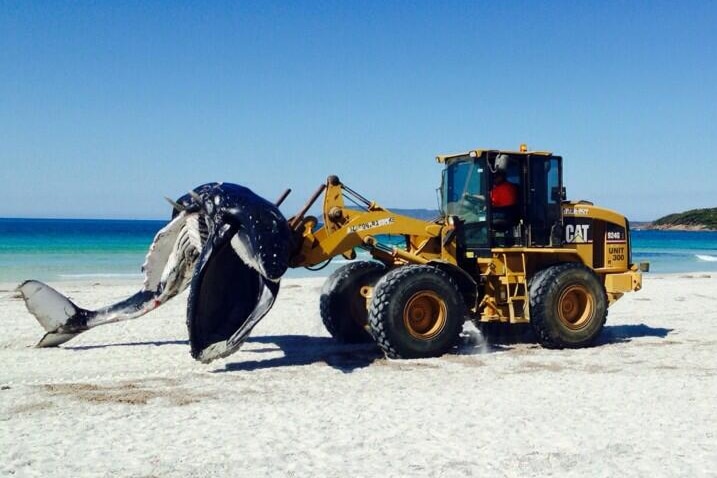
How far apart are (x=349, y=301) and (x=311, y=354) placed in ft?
3.38

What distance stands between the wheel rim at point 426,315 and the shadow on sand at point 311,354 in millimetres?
614

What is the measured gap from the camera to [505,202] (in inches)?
410

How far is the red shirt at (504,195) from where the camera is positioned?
10.3m

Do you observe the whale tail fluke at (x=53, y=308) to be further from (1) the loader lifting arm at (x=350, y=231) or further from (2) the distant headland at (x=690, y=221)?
(2) the distant headland at (x=690, y=221)

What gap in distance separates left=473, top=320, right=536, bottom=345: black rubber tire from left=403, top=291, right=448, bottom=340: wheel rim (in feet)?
5.26

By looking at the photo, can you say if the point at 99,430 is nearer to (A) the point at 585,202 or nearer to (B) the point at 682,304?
(A) the point at 585,202

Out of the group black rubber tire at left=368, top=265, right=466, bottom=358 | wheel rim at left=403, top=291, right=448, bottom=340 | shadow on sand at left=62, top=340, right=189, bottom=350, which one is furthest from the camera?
shadow on sand at left=62, top=340, right=189, bottom=350

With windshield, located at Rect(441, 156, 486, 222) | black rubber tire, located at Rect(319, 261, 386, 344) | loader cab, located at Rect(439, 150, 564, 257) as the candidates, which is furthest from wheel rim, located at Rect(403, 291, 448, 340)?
windshield, located at Rect(441, 156, 486, 222)

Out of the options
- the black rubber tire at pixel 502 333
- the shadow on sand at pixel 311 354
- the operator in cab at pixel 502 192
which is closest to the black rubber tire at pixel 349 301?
the shadow on sand at pixel 311 354

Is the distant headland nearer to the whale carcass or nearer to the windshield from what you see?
the windshield

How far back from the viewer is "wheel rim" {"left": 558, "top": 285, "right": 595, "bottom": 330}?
10.4 meters

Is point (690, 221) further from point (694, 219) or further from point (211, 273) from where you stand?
point (211, 273)

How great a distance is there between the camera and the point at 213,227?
8.99 m

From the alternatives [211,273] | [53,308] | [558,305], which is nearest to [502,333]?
[558,305]
